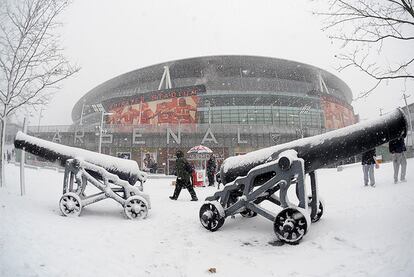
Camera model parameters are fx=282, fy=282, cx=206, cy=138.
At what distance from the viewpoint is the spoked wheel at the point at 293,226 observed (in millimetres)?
4098

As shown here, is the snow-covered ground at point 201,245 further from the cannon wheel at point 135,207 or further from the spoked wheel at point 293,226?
the cannon wheel at point 135,207

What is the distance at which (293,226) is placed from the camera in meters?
4.12

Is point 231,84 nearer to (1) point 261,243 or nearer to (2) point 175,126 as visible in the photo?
(2) point 175,126

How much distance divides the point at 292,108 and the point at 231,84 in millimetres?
9336

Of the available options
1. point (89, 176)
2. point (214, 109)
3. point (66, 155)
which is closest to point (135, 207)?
point (89, 176)

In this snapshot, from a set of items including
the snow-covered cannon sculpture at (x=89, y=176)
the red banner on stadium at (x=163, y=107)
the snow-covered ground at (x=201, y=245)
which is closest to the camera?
the snow-covered ground at (x=201, y=245)

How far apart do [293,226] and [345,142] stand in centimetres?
151

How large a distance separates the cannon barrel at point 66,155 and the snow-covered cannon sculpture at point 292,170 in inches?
90.8

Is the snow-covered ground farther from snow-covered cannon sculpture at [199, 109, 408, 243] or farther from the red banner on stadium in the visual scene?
the red banner on stadium

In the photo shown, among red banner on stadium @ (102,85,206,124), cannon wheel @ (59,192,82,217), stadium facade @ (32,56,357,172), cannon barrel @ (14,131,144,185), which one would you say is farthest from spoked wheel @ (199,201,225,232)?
red banner on stadium @ (102,85,206,124)

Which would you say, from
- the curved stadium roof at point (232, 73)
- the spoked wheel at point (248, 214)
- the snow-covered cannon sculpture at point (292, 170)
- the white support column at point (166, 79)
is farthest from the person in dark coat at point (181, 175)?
the white support column at point (166, 79)

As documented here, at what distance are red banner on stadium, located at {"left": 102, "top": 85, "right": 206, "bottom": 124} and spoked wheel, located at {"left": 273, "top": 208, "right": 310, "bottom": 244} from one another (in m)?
34.0

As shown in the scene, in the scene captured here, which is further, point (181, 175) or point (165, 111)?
point (165, 111)

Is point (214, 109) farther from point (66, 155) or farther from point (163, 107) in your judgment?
point (66, 155)
